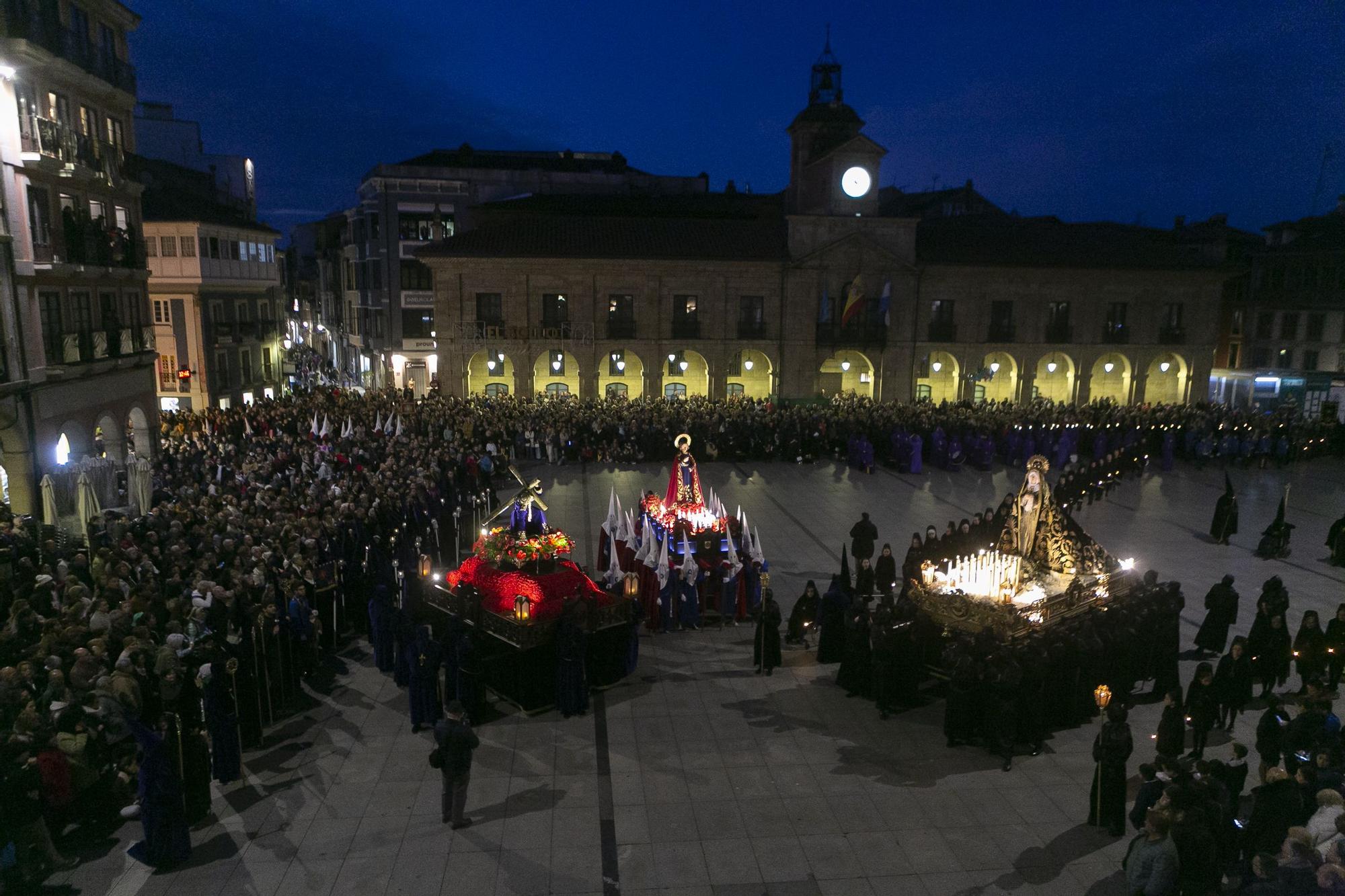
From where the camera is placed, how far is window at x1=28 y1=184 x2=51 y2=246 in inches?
802

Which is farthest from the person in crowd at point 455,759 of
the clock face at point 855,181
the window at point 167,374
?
the clock face at point 855,181

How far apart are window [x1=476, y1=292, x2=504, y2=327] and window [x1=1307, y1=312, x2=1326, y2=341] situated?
43.1m

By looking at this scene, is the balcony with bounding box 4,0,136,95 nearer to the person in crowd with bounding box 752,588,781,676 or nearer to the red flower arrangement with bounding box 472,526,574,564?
Answer: the red flower arrangement with bounding box 472,526,574,564

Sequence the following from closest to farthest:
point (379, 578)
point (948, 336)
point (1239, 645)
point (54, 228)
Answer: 1. point (1239, 645)
2. point (379, 578)
3. point (54, 228)
4. point (948, 336)

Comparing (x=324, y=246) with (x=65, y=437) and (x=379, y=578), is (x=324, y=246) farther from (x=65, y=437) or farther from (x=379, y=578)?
(x=379, y=578)

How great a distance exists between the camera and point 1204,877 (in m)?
6.88

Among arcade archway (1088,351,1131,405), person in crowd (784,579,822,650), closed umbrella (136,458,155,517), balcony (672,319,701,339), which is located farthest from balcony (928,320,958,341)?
closed umbrella (136,458,155,517)

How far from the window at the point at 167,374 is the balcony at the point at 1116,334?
47.9 metres

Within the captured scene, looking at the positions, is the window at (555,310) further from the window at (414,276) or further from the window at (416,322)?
the window at (416,322)

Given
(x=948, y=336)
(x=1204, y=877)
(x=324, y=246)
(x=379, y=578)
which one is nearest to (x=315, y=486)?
(x=379, y=578)

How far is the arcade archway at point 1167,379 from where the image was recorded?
47625 millimetres

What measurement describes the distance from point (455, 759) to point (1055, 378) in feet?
154

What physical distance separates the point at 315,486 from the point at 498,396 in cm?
1932

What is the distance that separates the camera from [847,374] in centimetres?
4547
